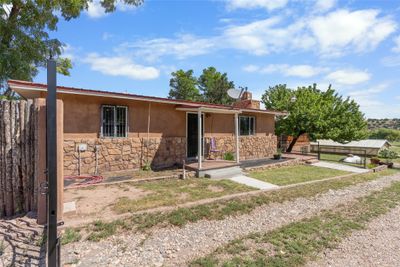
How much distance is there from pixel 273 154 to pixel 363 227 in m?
9.79

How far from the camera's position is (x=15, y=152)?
462 cm

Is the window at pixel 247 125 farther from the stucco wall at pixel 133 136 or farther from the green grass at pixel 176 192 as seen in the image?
the green grass at pixel 176 192

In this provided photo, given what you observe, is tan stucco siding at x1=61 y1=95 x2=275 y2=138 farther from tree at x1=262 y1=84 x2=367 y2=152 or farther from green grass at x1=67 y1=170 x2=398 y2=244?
tree at x1=262 y1=84 x2=367 y2=152

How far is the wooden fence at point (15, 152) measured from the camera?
181 inches

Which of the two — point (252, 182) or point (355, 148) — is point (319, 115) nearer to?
point (355, 148)

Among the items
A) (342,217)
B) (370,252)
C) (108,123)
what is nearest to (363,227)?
(342,217)

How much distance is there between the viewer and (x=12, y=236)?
3879 millimetres

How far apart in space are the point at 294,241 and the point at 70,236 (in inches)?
156

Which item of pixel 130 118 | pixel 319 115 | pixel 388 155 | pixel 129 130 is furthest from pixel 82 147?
pixel 388 155

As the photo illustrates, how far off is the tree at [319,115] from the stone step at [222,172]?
29.6 ft

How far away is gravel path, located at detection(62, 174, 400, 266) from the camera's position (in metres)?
3.54

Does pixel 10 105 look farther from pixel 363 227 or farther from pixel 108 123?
pixel 363 227

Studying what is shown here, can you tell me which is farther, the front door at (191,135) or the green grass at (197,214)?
the front door at (191,135)

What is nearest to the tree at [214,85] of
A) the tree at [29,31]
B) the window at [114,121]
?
the tree at [29,31]
